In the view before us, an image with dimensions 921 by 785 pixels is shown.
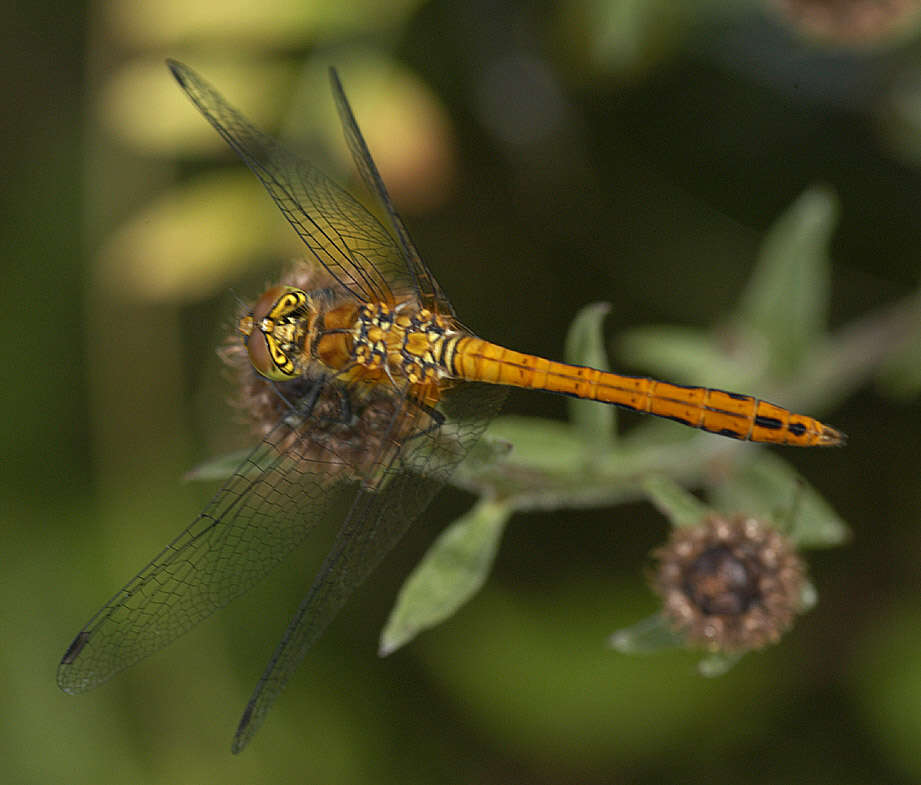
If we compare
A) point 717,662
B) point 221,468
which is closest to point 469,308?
point 221,468

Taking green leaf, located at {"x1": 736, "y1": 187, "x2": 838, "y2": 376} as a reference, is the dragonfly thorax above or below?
above

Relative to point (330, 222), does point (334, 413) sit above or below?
below

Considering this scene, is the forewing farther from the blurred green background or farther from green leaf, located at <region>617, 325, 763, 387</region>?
green leaf, located at <region>617, 325, 763, 387</region>

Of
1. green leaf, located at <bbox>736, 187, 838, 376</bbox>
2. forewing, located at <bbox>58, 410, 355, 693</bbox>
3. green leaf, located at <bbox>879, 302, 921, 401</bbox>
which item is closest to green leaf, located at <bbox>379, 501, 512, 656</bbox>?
forewing, located at <bbox>58, 410, 355, 693</bbox>

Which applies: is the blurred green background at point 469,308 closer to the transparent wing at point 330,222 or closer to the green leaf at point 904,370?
the green leaf at point 904,370

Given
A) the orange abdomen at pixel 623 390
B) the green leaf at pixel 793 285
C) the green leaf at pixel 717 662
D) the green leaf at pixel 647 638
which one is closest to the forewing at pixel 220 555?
the orange abdomen at pixel 623 390

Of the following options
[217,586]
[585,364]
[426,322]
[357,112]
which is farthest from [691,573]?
[357,112]

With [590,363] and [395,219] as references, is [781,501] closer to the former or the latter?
[590,363]
